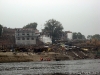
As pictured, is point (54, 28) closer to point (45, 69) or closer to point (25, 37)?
point (25, 37)

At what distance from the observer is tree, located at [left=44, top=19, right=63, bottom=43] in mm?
132125

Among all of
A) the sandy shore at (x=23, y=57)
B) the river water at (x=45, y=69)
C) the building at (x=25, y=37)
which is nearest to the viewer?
the river water at (x=45, y=69)

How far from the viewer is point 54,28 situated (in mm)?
133125

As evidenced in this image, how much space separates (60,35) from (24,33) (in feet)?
98.4

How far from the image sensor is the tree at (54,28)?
433 feet

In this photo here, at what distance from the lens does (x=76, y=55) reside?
290 ft

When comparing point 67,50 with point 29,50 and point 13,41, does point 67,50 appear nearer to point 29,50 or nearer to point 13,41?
point 29,50

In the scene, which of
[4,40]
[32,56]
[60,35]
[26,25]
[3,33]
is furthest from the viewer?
[26,25]

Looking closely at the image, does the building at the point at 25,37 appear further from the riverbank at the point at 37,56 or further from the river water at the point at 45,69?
the river water at the point at 45,69

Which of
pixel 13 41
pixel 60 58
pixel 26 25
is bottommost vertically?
pixel 60 58

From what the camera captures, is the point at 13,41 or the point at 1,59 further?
the point at 13,41

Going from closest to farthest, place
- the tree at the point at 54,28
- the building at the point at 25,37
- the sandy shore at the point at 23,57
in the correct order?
the sandy shore at the point at 23,57 → the building at the point at 25,37 → the tree at the point at 54,28

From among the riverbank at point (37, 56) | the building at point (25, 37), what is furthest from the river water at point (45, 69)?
the building at point (25, 37)

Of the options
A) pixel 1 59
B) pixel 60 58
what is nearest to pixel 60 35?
pixel 60 58
